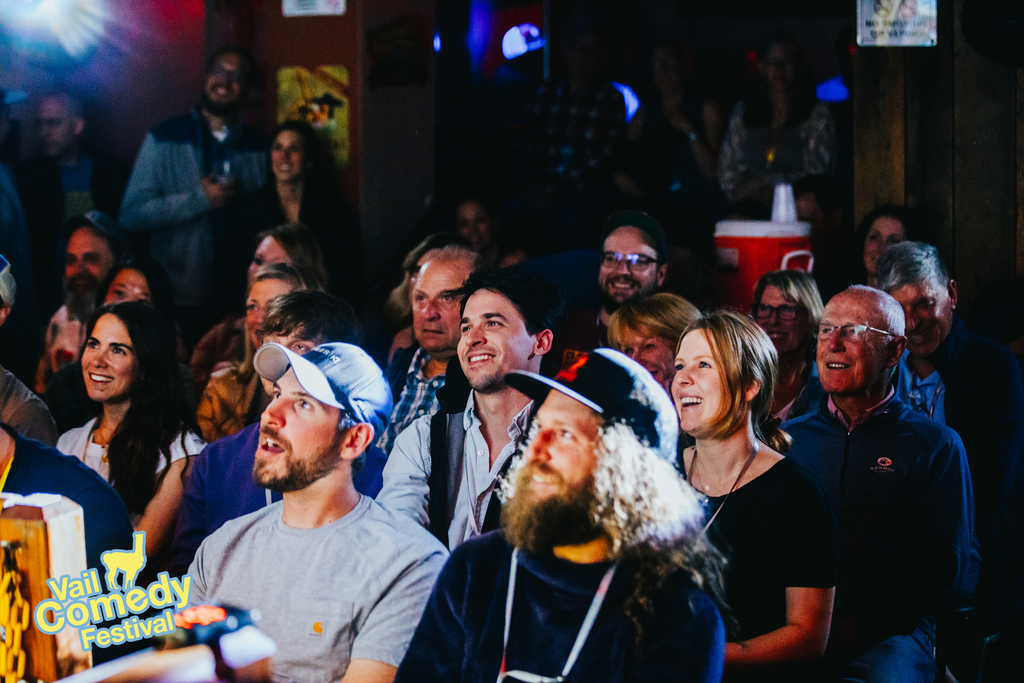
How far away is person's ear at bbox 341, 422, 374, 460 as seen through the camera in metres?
2.37

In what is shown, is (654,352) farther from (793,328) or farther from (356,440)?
(356,440)

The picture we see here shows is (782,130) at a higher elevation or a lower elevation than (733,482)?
higher

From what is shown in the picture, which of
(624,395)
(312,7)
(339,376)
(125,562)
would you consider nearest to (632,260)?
(339,376)

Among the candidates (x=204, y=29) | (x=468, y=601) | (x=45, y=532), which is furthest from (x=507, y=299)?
(x=204, y=29)

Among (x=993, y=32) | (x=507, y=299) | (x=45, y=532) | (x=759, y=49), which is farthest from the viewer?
(x=759, y=49)

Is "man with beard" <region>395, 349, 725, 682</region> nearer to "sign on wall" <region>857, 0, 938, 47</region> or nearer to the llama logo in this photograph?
the llama logo

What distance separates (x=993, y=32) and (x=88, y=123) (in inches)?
191

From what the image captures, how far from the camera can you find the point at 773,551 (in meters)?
2.41

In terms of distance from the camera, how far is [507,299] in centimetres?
298

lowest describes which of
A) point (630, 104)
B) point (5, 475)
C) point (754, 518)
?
point (754, 518)

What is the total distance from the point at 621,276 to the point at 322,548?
203 centimetres

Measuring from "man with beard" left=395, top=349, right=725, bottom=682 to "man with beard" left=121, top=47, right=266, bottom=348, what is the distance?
3.89 m

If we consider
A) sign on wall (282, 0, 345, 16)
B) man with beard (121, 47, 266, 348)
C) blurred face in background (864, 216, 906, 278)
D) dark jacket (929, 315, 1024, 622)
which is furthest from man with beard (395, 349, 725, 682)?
sign on wall (282, 0, 345, 16)

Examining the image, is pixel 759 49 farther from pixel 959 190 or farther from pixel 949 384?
pixel 949 384
